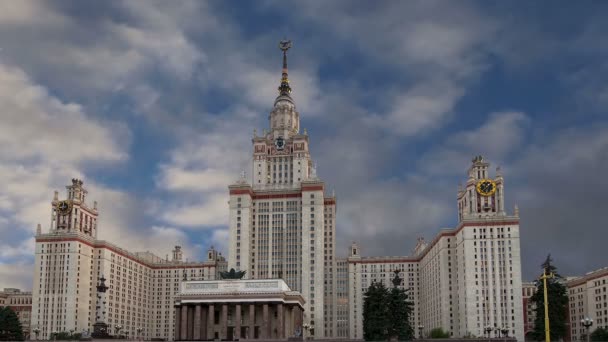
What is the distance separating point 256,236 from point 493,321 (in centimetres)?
6820

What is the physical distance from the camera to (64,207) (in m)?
189

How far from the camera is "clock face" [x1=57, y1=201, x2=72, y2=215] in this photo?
188750mm

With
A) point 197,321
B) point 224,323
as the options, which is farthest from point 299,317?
point 197,321

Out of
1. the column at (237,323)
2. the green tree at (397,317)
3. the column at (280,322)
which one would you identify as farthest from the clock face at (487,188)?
the column at (237,323)

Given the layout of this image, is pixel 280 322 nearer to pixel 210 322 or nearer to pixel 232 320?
pixel 232 320

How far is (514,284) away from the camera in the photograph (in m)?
162

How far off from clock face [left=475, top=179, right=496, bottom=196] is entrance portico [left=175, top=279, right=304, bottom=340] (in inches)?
1982

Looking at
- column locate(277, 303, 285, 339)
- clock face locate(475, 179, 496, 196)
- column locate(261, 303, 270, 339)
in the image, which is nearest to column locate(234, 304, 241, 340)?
column locate(261, 303, 270, 339)

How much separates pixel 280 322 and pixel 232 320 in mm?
11319

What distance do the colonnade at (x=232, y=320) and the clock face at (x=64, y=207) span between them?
48.3m

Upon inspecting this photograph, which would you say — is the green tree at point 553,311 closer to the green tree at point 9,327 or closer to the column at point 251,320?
the column at point 251,320

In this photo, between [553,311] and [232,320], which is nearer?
[553,311]

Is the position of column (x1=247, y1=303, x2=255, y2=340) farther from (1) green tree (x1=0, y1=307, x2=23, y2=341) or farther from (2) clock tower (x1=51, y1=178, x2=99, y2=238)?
(2) clock tower (x1=51, y1=178, x2=99, y2=238)

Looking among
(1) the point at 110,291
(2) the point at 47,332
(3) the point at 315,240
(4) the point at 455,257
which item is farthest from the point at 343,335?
(2) the point at 47,332
